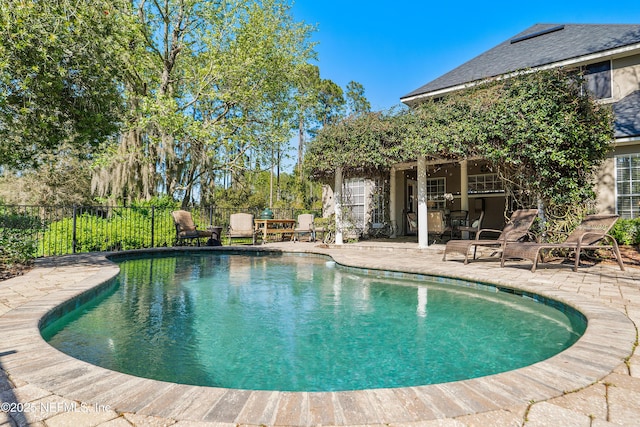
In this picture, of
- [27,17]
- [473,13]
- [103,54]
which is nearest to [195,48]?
[103,54]

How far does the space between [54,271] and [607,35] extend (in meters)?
14.4

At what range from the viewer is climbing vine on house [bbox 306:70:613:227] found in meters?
6.48

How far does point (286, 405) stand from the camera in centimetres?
155

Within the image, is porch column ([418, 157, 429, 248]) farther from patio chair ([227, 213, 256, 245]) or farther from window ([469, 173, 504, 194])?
patio chair ([227, 213, 256, 245])

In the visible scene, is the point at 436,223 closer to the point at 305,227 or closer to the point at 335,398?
the point at 305,227

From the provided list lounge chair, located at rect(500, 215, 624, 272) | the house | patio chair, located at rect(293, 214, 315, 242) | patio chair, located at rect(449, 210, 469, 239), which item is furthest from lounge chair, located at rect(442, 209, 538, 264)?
patio chair, located at rect(293, 214, 315, 242)

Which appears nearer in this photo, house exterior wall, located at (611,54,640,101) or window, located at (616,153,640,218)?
window, located at (616,153,640,218)

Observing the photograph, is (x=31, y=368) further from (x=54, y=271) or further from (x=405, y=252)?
(x=405, y=252)

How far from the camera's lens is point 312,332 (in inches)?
128

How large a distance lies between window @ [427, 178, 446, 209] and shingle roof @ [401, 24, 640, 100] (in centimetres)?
348

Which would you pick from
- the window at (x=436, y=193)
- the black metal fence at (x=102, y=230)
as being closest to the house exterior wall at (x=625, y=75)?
the window at (x=436, y=193)

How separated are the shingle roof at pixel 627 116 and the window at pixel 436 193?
5.40 meters

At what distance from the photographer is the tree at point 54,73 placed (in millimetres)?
5219

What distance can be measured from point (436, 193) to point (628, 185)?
5.87 m
